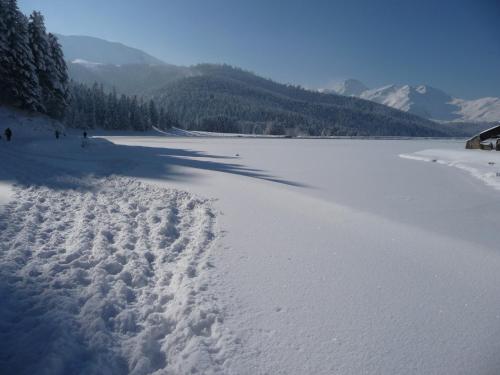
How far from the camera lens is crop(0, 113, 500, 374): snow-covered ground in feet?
9.43

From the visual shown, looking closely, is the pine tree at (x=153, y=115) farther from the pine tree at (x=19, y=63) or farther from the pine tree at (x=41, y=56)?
the pine tree at (x=19, y=63)

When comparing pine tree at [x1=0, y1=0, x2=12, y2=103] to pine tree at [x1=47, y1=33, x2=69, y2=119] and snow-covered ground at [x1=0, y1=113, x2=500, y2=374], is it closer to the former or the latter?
pine tree at [x1=47, y1=33, x2=69, y2=119]

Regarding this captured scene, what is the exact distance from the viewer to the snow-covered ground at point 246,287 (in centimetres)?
288

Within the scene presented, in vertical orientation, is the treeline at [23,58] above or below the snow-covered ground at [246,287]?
above

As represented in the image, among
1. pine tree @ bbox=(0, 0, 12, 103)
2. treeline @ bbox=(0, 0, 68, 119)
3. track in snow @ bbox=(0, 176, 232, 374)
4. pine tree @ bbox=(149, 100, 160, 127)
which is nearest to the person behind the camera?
track in snow @ bbox=(0, 176, 232, 374)

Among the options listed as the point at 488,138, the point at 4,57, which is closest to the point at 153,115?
the point at 4,57

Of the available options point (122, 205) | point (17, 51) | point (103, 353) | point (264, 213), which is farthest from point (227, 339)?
point (17, 51)

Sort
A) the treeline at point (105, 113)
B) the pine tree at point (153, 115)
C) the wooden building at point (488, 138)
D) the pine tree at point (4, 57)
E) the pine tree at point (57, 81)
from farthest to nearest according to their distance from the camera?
the pine tree at point (153, 115), the treeline at point (105, 113), the pine tree at point (57, 81), the pine tree at point (4, 57), the wooden building at point (488, 138)

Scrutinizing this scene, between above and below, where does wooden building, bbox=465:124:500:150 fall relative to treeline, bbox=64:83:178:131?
below

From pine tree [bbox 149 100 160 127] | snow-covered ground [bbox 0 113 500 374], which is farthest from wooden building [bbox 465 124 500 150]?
pine tree [bbox 149 100 160 127]

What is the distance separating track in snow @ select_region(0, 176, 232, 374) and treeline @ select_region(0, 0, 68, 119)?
119 feet

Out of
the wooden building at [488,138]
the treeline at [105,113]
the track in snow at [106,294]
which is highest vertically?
the treeline at [105,113]

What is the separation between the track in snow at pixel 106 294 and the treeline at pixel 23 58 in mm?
36364

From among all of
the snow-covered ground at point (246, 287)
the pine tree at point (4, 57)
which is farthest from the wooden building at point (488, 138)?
the pine tree at point (4, 57)
